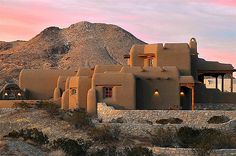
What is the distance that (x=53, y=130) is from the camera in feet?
105

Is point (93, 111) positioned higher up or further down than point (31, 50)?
further down

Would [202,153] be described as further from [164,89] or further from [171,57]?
[171,57]

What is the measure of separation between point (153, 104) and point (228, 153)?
1382cm

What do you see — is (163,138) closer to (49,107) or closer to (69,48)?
(49,107)

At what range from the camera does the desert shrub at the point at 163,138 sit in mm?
28178

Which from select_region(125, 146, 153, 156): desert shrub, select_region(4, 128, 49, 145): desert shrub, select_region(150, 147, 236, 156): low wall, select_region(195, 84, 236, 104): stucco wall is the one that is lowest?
select_region(150, 147, 236, 156): low wall

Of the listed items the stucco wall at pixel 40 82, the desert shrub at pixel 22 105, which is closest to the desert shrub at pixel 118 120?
the desert shrub at pixel 22 105

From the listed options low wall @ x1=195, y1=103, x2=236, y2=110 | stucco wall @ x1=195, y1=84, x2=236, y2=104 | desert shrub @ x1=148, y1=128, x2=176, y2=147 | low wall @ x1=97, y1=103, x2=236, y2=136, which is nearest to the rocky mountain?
stucco wall @ x1=195, y1=84, x2=236, y2=104

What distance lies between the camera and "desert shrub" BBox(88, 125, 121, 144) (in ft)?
93.1

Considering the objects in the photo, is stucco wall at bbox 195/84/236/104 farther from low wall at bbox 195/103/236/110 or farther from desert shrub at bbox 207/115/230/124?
desert shrub at bbox 207/115/230/124

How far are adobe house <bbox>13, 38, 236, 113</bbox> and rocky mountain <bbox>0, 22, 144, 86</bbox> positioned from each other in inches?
1439

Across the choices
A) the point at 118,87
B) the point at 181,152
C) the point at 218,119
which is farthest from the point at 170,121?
the point at 181,152

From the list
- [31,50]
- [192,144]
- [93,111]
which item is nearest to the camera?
[192,144]

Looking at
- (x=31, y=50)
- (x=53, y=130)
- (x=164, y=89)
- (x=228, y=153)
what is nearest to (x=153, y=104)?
(x=164, y=89)
